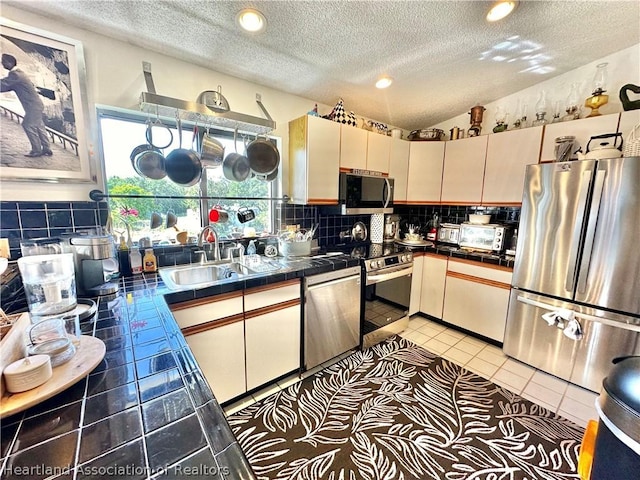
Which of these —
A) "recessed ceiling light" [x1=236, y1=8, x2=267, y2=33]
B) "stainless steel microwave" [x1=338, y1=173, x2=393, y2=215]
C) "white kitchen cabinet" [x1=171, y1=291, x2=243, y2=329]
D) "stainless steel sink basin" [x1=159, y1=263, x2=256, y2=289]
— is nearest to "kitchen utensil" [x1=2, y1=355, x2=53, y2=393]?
"white kitchen cabinet" [x1=171, y1=291, x2=243, y2=329]

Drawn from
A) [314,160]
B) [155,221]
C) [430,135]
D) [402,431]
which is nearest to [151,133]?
[155,221]

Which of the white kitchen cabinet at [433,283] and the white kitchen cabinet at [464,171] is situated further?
the white kitchen cabinet at [433,283]

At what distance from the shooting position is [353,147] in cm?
246

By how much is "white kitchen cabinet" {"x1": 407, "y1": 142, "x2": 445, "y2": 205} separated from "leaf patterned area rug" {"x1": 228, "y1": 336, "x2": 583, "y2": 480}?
182 cm

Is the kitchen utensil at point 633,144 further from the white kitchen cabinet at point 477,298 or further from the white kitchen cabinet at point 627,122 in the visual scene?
the white kitchen cabinet at point 477,298

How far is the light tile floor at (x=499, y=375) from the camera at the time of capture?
1.83 m

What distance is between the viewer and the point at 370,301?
2.35 metres

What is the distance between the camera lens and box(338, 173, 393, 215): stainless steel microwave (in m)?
2.44

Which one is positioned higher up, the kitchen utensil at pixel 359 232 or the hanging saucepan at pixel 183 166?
the hanging saucepan at pixel 183 166

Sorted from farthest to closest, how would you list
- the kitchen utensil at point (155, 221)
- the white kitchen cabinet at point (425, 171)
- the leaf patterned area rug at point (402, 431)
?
the white kitchen cabinet at point (425, 171) < the kitchen utensil at point (155, 221) < the leaf patterned area rug at point (402, 431)

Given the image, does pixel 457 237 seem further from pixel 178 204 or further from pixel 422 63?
pixel 178 204

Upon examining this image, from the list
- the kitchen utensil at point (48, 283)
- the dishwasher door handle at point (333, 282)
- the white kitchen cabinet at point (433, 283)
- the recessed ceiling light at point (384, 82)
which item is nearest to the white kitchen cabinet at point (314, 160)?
the recessed ceiling light at point (384, 82)

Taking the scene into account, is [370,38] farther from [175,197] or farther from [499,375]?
[499,375]

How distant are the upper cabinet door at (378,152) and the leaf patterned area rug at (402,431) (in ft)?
6.23
